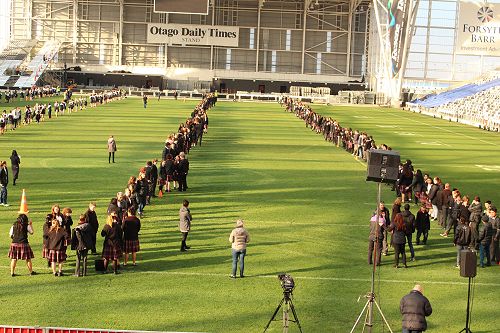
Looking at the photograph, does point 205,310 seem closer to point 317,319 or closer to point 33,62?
point 317,319

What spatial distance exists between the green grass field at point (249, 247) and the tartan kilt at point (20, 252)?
391 mm

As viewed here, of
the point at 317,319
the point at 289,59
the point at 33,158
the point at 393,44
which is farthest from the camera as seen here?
the point at 289,59

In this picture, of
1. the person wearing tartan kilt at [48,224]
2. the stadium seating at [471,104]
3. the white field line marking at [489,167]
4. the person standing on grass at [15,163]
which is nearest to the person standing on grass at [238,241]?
the person wearing tartan kilt at [48,224]

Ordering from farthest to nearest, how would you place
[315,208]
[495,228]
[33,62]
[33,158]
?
[33,62] < [33,158] < [315,208] < [495,228]

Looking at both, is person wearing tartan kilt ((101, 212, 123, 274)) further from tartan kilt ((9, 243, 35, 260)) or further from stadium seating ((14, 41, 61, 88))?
stadium seating ((14, 41, 61, 88))

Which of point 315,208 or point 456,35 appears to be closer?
point 315,208

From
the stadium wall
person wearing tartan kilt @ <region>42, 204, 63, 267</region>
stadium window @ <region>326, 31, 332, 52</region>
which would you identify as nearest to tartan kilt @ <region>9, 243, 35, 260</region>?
person wearing tartan kilt @ <region>42, 204, 63, 267</region>

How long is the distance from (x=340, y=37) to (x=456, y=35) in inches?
701

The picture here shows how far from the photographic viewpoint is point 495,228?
19.5m

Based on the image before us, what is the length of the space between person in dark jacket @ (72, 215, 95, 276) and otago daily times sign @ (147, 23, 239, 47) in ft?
297

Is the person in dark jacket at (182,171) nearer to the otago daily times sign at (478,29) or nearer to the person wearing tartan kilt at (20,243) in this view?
the person wearing tartan kilt at (20,243)

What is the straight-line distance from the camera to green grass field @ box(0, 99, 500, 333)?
14984mm

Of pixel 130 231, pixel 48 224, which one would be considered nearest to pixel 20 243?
pixel 48 224

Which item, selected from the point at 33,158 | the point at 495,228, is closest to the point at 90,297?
the point at 495,228
